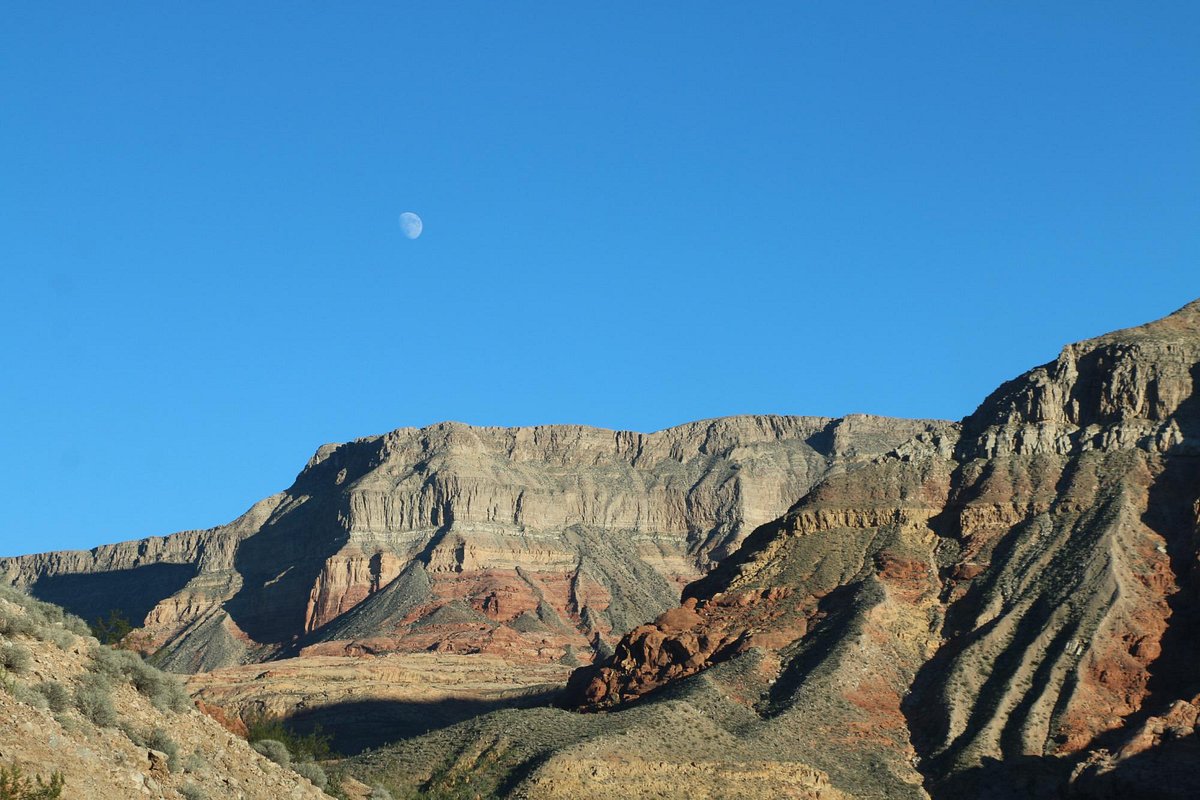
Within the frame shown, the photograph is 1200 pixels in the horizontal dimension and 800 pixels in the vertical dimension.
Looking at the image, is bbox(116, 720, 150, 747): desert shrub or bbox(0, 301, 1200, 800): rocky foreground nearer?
bbox(116, 720, 150, 747): desert shrub

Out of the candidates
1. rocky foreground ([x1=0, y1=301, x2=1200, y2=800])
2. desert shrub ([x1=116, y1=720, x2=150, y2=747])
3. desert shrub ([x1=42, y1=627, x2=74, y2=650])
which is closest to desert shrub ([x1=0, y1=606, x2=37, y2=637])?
desert shrub ([x1=42, y1=627, x2=74, y2=650])

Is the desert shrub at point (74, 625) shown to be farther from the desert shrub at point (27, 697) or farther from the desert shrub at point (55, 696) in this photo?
the desert shrub at point (27, 697)

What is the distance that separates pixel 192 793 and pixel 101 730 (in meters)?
2.12

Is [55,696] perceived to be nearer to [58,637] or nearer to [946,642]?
[58,637]

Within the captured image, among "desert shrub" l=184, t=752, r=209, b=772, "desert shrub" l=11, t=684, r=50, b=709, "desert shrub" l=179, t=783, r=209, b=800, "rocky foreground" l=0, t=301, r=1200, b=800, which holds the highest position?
"rocky foreground" l=0, t=301, r=1200, b=800

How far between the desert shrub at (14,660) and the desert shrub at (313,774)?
1044 centimetres

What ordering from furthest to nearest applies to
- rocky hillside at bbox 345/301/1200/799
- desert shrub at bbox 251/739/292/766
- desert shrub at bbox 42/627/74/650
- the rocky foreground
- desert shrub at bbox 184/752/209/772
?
1. rocky hillside at bbox 345/301/1200/799
2. the rocky foreground
3. desert shrub at bbox 251/739/292/766
4. desert shrub at bbox 42/627/74/650
5. desert shrub at bbox 184/752/209/772

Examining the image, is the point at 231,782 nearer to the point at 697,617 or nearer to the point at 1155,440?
the point at 697,617

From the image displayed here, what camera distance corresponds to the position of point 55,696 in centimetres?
3325

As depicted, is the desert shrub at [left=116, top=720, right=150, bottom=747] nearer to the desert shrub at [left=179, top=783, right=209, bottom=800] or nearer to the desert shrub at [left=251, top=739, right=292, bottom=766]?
the desert shrub at [left=179, top=783, right=209, bottom=800]

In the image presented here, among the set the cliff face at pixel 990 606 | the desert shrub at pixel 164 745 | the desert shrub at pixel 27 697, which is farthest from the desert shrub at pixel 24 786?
the cliff face at pixel 990 606

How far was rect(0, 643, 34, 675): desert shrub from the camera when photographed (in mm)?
33656

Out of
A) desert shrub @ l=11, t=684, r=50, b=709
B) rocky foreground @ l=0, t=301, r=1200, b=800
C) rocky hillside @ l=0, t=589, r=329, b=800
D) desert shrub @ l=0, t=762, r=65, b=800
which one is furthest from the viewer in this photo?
rocky foreground @ l=0, t=301, r=1200, b=800

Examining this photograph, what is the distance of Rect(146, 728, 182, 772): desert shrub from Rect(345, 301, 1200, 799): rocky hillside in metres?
40.2
